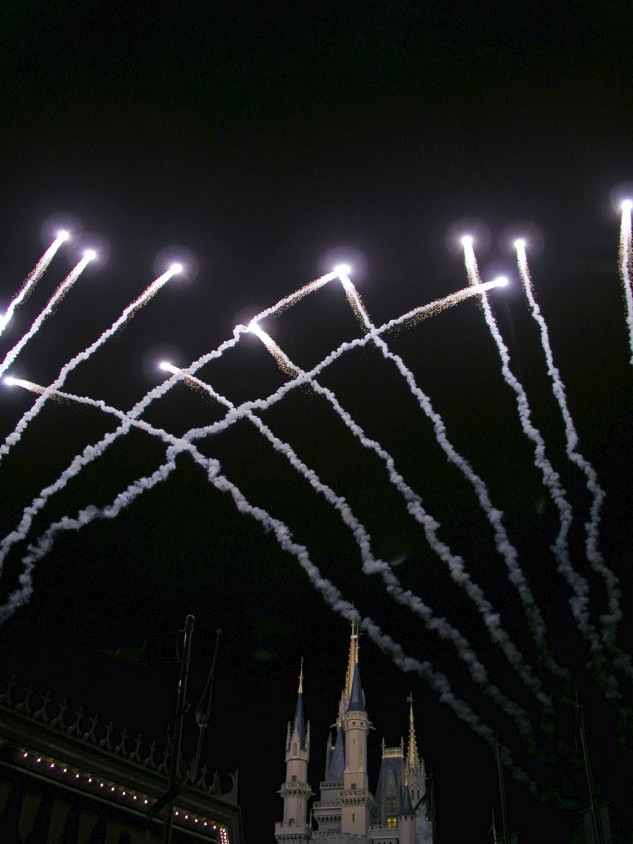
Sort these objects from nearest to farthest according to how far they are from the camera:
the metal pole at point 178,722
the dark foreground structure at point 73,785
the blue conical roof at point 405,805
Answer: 1. the metal pole at point 178,722
2. the dark foreground structure at point 73,785
3. the blue conical roof at point 405,805

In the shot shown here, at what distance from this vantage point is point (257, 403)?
35.5 meters

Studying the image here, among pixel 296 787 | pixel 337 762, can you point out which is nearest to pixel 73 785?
pixel 296 787

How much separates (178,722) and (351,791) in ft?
310

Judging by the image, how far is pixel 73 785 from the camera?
1666 centimetres

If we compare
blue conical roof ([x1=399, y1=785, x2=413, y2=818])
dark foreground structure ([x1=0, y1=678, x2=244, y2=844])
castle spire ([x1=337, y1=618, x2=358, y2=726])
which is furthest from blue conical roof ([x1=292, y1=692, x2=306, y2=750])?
dark foreground structure ([x1=0, y1=678, x2=244, y2=844])

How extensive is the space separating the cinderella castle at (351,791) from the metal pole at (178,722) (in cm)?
8881

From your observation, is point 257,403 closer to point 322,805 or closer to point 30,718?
point 30,718

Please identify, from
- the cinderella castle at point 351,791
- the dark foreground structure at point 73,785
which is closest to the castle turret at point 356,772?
the cinderella castle at point 351,791

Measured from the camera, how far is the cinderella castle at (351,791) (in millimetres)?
95562

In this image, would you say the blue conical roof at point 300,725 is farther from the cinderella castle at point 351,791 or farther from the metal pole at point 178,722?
the metal pole at point 178,722

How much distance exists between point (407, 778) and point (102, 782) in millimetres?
96139

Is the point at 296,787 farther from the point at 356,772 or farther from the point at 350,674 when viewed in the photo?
the point at 350,674

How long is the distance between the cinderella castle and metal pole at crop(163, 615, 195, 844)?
8881 centimetres

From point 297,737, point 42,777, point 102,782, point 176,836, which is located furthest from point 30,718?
point 297,737
